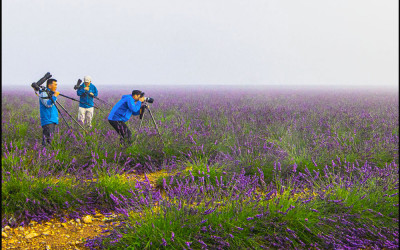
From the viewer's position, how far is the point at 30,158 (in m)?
3.70

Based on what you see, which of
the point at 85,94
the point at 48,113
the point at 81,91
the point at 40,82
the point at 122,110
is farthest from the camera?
the point at 85,94

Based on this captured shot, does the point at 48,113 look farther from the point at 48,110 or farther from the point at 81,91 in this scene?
the point at 81,91

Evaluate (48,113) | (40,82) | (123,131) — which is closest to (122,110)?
(123,131)

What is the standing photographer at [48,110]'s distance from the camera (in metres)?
4.66

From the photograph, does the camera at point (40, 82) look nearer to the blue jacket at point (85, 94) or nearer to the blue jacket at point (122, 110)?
the blue jacket at point (122, 110)

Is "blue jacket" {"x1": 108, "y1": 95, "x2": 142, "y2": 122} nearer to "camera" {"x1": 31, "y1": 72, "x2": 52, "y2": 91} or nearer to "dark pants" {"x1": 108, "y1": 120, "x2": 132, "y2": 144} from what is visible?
"dark pants" {"x1": 108, "y1": 120, "x2": 132, "y2": 144}

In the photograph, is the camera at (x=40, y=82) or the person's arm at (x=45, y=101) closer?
the camera at (x=40, y=82)

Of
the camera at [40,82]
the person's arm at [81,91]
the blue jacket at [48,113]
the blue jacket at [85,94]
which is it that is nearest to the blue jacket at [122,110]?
the blue jacket at [48,113]

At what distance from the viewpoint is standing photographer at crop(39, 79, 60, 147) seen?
15.3 feet

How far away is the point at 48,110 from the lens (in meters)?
4.85

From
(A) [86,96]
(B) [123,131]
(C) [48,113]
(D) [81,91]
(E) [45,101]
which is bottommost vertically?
(B) [123,131]

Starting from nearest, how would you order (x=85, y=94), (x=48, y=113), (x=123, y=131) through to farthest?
(x=48, y=113)
(x=123, y=131)
(x=85, y=94)

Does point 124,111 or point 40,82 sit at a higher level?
point 40,82

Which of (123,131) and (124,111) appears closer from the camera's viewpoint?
(123,131)
